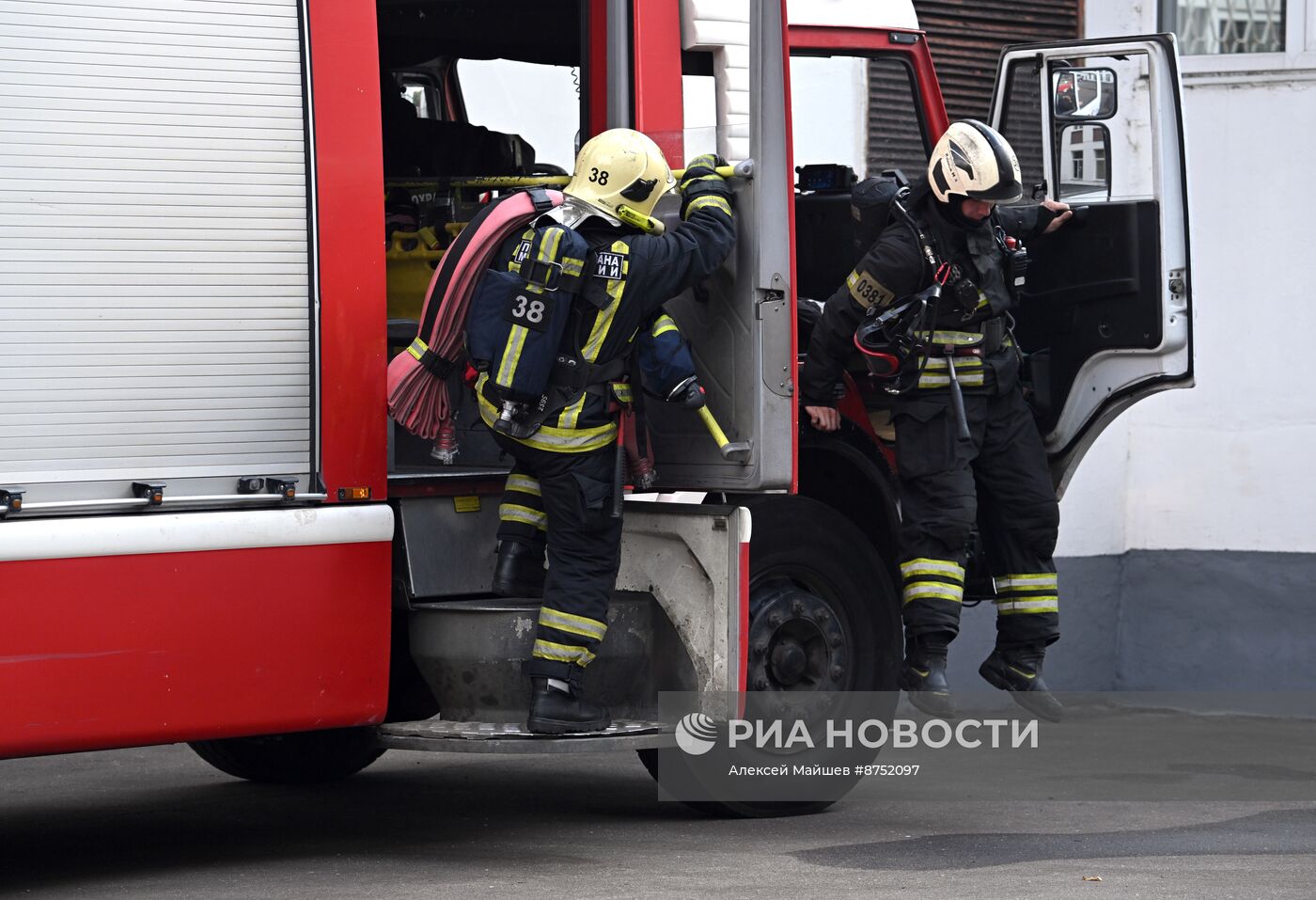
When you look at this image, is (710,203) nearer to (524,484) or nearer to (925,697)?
(524,484)

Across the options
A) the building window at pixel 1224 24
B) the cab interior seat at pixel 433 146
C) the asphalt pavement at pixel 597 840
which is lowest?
the asphalt pavement at pixel 597 840

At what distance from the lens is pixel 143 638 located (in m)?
4.84

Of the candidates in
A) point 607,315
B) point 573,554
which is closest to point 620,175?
point 607,315

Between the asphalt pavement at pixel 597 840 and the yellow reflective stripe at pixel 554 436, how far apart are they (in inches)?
45.4

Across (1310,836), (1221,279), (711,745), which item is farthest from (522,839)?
(1221,279)

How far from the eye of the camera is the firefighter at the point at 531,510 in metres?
5.38

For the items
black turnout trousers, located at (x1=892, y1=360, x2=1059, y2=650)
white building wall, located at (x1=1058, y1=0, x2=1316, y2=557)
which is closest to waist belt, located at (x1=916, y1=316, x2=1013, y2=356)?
black turnout trousers, located at (x1=892, y1=360, x2=1059, y2=650)

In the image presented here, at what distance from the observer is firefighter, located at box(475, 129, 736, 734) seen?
17.5 feet

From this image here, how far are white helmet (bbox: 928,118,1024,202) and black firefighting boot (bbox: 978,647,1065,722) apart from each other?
1454 millimetres

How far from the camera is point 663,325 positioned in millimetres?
→ 5422

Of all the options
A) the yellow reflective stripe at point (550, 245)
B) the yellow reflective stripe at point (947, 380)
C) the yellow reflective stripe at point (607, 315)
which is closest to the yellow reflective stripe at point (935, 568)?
the yellow reflective stripe at point (947, 380)

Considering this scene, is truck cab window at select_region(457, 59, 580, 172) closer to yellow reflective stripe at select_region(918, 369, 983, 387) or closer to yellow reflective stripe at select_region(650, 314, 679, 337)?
yellow reflective stripe at select_region(650, 314, 679, 337)

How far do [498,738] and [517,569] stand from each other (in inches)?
20.1

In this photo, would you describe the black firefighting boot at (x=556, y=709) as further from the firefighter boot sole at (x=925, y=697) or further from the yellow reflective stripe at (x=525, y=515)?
the firefighter boot sole at (x=925, y=697)
